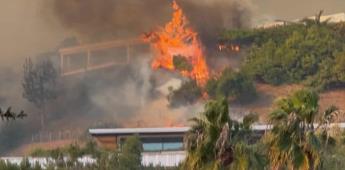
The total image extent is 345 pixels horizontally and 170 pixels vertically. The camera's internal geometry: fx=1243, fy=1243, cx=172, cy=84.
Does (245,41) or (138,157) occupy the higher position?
(245,41)

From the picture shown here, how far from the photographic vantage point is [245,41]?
157875 millimetres

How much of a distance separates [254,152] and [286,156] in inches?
51.5

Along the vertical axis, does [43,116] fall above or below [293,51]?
below

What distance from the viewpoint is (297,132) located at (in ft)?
150

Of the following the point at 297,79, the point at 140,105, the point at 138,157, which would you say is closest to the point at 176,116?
the point at 140,105

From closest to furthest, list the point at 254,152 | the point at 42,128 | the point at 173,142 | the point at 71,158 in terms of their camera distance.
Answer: the point at 254,152 → the point at 71,158 → the point at 173,142 → the point at 42,128

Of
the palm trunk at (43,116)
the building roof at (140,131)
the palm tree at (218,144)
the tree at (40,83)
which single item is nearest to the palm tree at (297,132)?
the palm tree at (218,144)

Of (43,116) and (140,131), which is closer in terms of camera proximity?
(140,131)

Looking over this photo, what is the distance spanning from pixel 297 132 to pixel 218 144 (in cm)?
313

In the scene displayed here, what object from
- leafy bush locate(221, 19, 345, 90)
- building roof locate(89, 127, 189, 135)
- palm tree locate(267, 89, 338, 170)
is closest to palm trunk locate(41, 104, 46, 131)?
building roof locate(89, 127, 189, 135)

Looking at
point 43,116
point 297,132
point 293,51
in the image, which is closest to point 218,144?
point 297,132

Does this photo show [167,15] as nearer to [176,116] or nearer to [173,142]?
[176,116]

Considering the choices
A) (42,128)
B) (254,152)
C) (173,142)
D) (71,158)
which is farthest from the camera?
(42,128)

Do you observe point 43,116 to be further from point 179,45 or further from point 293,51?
point 293,51
